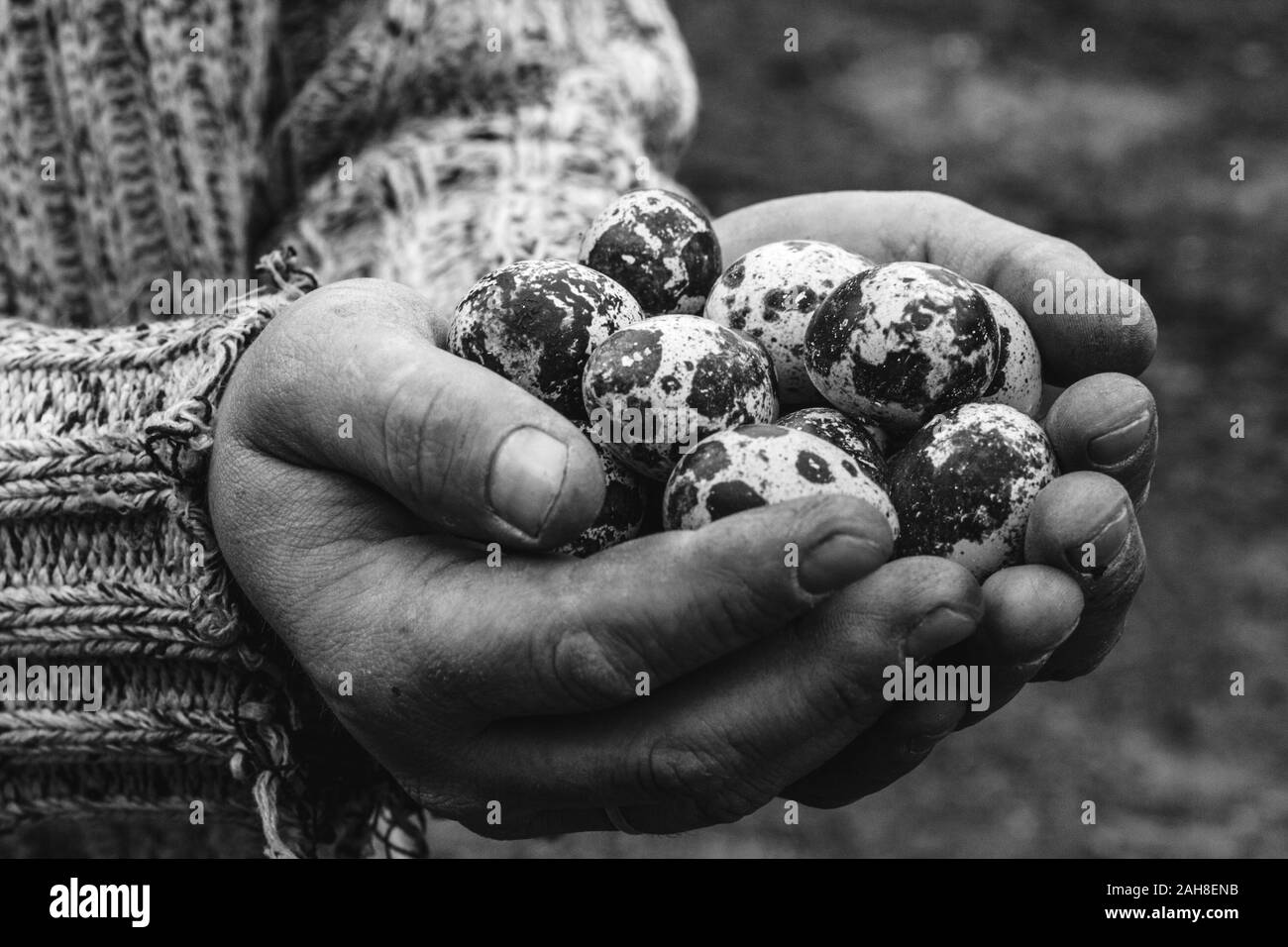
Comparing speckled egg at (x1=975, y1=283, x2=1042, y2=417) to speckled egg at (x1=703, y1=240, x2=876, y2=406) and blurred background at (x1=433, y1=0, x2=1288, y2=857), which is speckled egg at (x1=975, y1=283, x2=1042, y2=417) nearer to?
speckled egg at (x1=703, y1=240, x2=876, y2=406)

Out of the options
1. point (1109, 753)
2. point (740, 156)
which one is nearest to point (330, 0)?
point (1109, 753)

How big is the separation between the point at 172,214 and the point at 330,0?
31cm

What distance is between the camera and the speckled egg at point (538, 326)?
1076 millimetres

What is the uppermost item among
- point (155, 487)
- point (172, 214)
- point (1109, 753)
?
point (172, 214)

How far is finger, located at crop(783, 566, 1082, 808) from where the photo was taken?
945mm

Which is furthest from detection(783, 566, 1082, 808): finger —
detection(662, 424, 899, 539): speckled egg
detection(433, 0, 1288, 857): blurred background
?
detection(433, 0, 1288, 857): blurred background

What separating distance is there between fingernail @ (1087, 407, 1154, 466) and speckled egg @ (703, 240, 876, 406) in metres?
0.25

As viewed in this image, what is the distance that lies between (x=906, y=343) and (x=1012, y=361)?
0.44ft

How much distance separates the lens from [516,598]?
0.94 metres

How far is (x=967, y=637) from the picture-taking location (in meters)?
0.97

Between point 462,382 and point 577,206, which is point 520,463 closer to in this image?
point 462,382

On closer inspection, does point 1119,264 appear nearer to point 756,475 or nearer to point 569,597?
point 756,475

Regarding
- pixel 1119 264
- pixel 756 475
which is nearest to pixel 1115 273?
pixel 1119 264

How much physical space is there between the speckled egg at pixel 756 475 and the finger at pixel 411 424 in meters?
0.09
